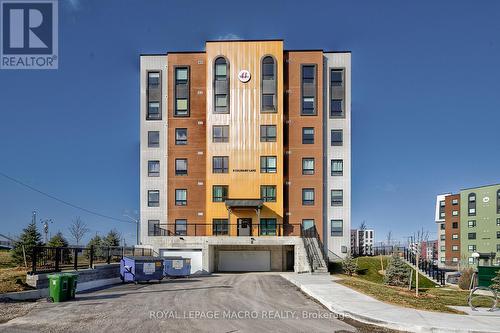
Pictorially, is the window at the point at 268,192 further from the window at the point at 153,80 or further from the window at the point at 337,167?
the window at the point at 153,80

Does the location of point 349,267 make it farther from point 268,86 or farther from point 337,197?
point 268,86

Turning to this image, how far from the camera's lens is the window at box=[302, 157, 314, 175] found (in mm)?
44438

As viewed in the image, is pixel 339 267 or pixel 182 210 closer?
pixel 339 267

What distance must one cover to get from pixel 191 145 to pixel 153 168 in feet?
14.4

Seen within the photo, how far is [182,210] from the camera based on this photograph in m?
44.7

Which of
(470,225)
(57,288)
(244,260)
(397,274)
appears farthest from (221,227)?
(470,225)

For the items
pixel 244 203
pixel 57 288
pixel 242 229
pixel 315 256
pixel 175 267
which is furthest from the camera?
pixel 242 229

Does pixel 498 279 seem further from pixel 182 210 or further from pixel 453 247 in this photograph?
pixel 453 247

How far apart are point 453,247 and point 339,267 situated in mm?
66629

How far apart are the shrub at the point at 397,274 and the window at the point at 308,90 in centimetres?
1773

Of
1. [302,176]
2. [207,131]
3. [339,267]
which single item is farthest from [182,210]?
[339,267]

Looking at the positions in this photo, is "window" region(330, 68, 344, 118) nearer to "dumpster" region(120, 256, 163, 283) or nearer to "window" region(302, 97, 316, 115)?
"window" region(302, 97, 316, 115)

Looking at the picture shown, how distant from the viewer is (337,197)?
4453cm

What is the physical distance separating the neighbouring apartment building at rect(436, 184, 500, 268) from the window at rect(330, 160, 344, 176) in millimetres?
44790
